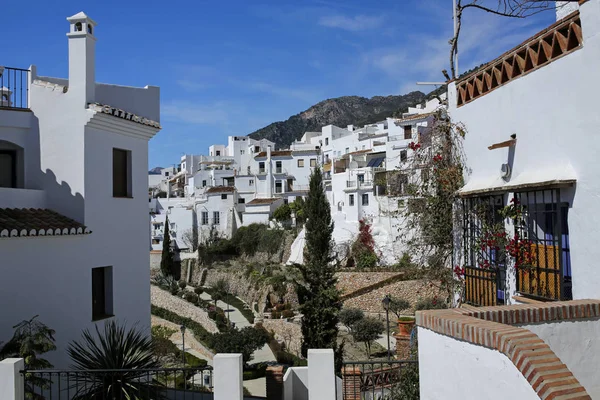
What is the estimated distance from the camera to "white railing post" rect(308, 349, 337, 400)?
671 cm

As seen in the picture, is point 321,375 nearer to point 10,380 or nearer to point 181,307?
point 10,380

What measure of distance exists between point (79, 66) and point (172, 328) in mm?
22105


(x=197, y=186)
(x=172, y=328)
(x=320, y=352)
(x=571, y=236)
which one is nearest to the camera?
(x=571, y=236)

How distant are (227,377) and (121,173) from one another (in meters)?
5.74

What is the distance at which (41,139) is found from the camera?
973 centimetres

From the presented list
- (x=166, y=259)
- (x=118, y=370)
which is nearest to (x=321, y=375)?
(x=118, y=370)

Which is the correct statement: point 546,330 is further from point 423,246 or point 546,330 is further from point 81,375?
point 81,375

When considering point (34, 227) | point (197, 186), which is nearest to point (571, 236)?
point (34, 227)

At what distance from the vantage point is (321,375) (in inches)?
265

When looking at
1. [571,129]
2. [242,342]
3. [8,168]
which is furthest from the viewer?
[242,342]

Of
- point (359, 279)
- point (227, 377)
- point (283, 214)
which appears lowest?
point (359, 279)

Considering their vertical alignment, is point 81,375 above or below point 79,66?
below

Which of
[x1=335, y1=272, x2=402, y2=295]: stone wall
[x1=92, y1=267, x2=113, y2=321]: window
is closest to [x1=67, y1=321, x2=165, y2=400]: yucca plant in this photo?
[x1=92, y1=267, x2=113, y2=321]: window

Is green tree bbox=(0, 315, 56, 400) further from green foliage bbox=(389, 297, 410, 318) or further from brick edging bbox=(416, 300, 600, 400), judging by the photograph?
green foliage bbox=(389, 297, 410, 318)
